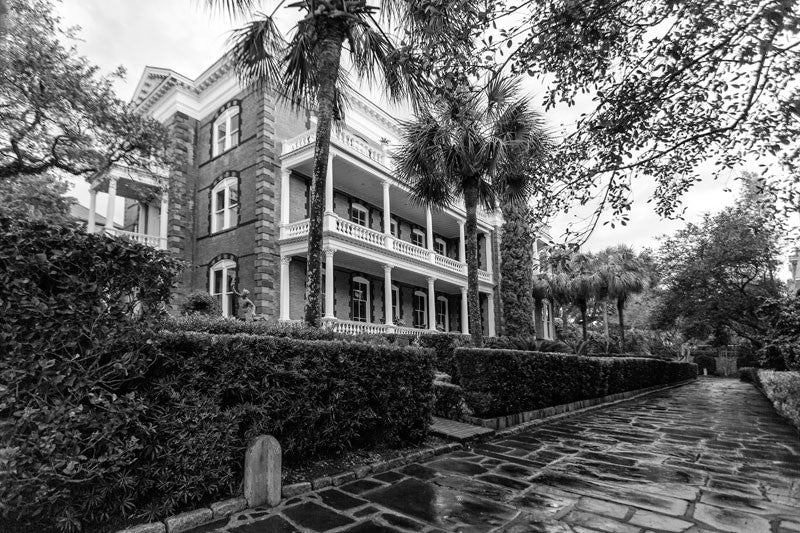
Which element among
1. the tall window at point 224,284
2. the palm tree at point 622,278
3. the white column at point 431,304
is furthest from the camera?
the palm tree at point 622,278

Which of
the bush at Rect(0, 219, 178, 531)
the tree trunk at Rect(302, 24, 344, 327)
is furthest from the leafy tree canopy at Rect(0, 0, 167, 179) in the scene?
the bush at Rect(0, 219, 178, 531)

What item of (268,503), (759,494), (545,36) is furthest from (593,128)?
(268,503)

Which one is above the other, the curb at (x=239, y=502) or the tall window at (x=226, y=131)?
the tall window at (x=226, y=131)

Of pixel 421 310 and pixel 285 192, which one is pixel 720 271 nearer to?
pixel 421 310

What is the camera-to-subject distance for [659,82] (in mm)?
4672

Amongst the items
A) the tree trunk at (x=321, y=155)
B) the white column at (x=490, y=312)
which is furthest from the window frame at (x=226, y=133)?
the white column at (x=490, y=312)

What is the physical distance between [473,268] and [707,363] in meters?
40.8

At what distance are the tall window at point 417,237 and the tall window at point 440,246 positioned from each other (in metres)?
1.42

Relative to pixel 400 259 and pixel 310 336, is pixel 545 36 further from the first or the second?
pixel 400 259

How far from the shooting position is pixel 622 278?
27.1 m

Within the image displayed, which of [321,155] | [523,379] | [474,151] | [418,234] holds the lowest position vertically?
[523,379]

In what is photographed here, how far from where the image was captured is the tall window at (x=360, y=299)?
19.1 metres

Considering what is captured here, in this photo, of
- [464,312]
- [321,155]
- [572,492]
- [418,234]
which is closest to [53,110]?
[321,155]

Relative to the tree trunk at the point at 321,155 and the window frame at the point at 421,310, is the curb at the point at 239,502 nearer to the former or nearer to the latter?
the tree trunk at the point at 321,155
